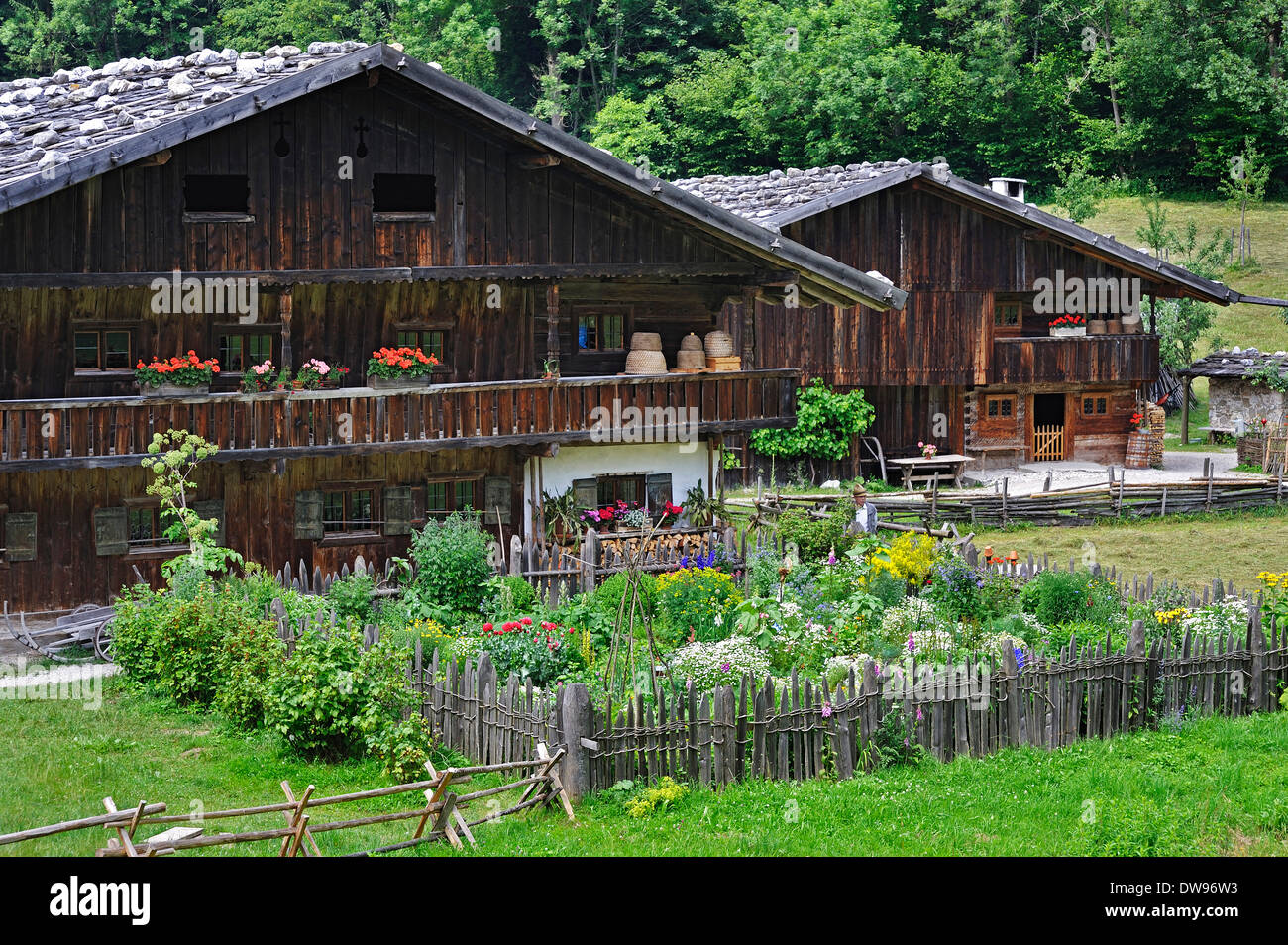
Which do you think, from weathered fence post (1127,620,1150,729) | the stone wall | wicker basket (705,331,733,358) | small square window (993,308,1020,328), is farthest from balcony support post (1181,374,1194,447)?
weathered fence post (1127,620,1150,729)

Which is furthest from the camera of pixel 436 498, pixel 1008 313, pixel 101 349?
pixel 1008 313

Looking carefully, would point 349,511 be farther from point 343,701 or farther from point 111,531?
point 343,701

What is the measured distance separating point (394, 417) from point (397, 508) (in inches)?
76.4

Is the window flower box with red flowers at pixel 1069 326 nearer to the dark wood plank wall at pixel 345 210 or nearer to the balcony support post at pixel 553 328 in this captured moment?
the dark wood plank wall at pixel 345 210

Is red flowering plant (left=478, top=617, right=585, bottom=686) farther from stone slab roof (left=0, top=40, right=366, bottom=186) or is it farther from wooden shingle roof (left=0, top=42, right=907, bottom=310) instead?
stone slab roof (left=0, top=40, right=366, bottom=186)

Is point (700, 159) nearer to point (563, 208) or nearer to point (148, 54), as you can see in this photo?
point (148, 54)

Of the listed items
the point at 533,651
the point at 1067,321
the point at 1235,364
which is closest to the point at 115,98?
the point at 533,651

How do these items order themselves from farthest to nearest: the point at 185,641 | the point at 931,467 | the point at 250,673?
1. the point at 931,467
2. the point at 185,641
3. the point at 250,673

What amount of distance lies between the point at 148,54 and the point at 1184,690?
5639 cm

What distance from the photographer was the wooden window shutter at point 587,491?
24359mm

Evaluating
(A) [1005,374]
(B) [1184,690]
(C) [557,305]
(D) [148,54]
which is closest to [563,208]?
(C) [557,305]

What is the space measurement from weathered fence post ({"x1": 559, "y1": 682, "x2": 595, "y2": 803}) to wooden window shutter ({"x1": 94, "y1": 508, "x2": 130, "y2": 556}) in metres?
10.9

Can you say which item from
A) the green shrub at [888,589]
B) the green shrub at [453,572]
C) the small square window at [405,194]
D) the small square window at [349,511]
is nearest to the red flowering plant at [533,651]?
the green shrub at [453,572]

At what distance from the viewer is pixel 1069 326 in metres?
37.3
